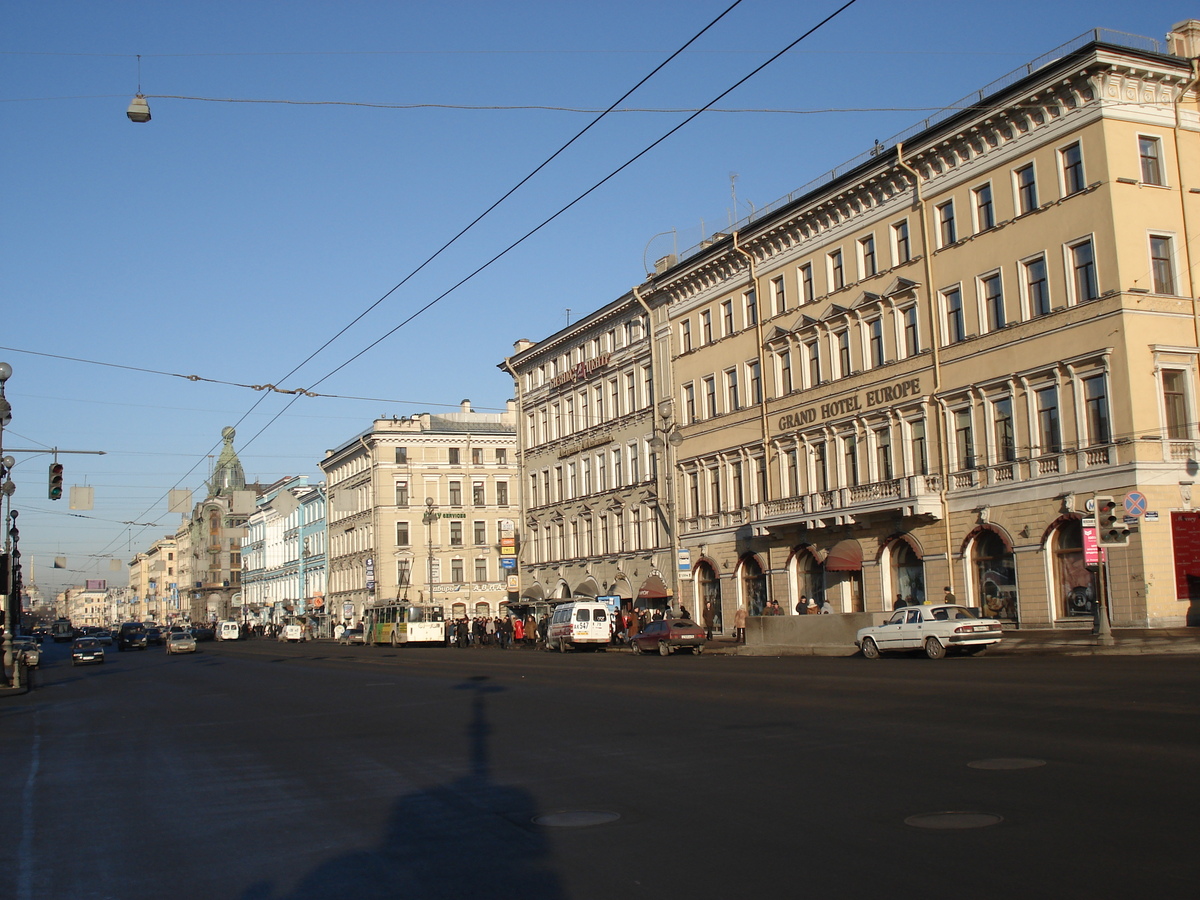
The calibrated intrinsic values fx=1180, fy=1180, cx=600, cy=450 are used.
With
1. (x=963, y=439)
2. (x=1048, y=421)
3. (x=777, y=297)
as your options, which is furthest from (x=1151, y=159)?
(x=777, y=297)

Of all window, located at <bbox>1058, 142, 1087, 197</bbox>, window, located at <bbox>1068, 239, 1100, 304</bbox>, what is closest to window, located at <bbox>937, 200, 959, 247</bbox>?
window, located at <bbox>1058, 142, 1087, 197</bbox>

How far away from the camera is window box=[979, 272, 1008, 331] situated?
3866 cm

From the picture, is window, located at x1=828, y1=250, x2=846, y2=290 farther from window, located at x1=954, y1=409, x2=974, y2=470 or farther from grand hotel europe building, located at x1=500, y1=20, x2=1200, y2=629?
window, located at x1=954, y1=409, x2=974, y2=470

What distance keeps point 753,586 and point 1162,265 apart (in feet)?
76.5

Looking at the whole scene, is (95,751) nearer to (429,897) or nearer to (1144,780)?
(429,897)

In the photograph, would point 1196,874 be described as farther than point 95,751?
No

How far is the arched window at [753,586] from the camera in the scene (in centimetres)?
5191

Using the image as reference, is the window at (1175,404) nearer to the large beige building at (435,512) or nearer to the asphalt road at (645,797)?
the asphalt road at (645,797)

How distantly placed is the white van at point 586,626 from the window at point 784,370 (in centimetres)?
1227

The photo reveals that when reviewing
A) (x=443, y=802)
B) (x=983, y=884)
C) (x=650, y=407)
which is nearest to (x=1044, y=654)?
(x=443, y=802)

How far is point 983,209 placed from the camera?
3934 cm

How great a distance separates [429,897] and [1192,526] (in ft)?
104

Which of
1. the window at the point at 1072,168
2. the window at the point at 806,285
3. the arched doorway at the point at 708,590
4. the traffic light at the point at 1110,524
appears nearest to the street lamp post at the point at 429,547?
the arched doorway at the point at 708,590

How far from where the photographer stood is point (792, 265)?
49125mm
